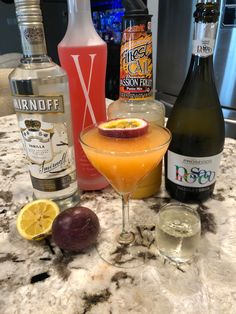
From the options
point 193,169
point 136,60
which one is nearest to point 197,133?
point 193,169

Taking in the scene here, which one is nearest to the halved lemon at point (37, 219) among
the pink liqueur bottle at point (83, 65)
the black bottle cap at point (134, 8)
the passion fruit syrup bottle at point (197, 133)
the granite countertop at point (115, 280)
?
the granite countertop at point (115, 280)

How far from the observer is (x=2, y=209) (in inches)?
22.0

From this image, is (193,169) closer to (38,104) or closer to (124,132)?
(124,132)

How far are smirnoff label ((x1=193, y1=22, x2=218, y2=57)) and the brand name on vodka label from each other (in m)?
0.26

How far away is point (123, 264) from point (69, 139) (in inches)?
9.7

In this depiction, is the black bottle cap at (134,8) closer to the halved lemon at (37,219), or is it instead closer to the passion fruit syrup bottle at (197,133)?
the passion fruit syrup bottle at (197,133)

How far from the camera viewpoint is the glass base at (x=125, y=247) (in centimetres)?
43

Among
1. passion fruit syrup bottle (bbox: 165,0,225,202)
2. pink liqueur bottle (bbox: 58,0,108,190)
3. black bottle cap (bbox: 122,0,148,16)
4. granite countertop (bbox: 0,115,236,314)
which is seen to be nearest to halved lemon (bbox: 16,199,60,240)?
granite countertop (bbox: 0,115,236,314)

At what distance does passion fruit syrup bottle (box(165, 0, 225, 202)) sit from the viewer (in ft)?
1.69

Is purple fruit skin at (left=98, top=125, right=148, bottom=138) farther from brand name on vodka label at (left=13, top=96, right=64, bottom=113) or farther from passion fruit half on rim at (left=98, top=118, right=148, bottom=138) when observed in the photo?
brand name on vodka label at (left=13, top=96, right=64, bottom=113)

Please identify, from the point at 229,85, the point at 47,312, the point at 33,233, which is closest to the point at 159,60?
the point at 229,85

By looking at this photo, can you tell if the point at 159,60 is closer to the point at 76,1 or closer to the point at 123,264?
the point at 76,1

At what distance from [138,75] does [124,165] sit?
0.67 ft

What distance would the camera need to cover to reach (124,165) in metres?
0.40
